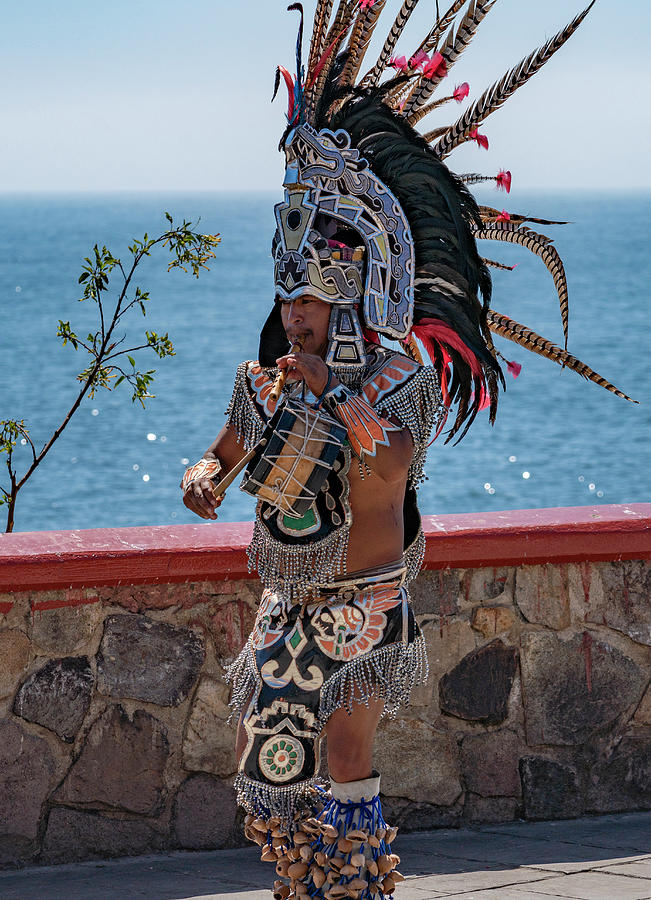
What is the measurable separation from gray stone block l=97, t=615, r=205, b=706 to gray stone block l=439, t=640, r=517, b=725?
92cm

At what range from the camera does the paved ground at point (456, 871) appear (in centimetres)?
419

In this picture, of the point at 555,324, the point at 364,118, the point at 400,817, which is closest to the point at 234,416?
the point at 364,118

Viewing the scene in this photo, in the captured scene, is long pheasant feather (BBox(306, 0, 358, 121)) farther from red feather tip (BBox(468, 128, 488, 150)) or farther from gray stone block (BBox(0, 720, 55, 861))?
gray stone block (BBox(0, 720, 55, 861))

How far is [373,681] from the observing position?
3660mm

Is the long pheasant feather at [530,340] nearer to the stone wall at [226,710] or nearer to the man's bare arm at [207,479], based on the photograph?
the man's bare arm at [207,479]

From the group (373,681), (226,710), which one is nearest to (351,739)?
(373,681)

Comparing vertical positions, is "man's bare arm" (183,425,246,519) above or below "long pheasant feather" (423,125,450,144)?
below

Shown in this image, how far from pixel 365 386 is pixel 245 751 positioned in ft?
3.46

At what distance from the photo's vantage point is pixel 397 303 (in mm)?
3689

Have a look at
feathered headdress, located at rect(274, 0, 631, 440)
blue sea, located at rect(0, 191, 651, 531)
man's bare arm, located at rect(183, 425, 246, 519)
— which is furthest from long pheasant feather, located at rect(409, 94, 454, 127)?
blue sea, located at rect(0, 191, 651, 531)

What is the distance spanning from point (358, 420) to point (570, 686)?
1.94 m

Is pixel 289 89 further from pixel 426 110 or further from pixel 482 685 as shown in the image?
pixel 482 685

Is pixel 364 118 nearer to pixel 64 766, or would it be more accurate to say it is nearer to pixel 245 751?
pixel 245 751

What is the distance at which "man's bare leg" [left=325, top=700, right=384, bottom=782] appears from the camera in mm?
3648
